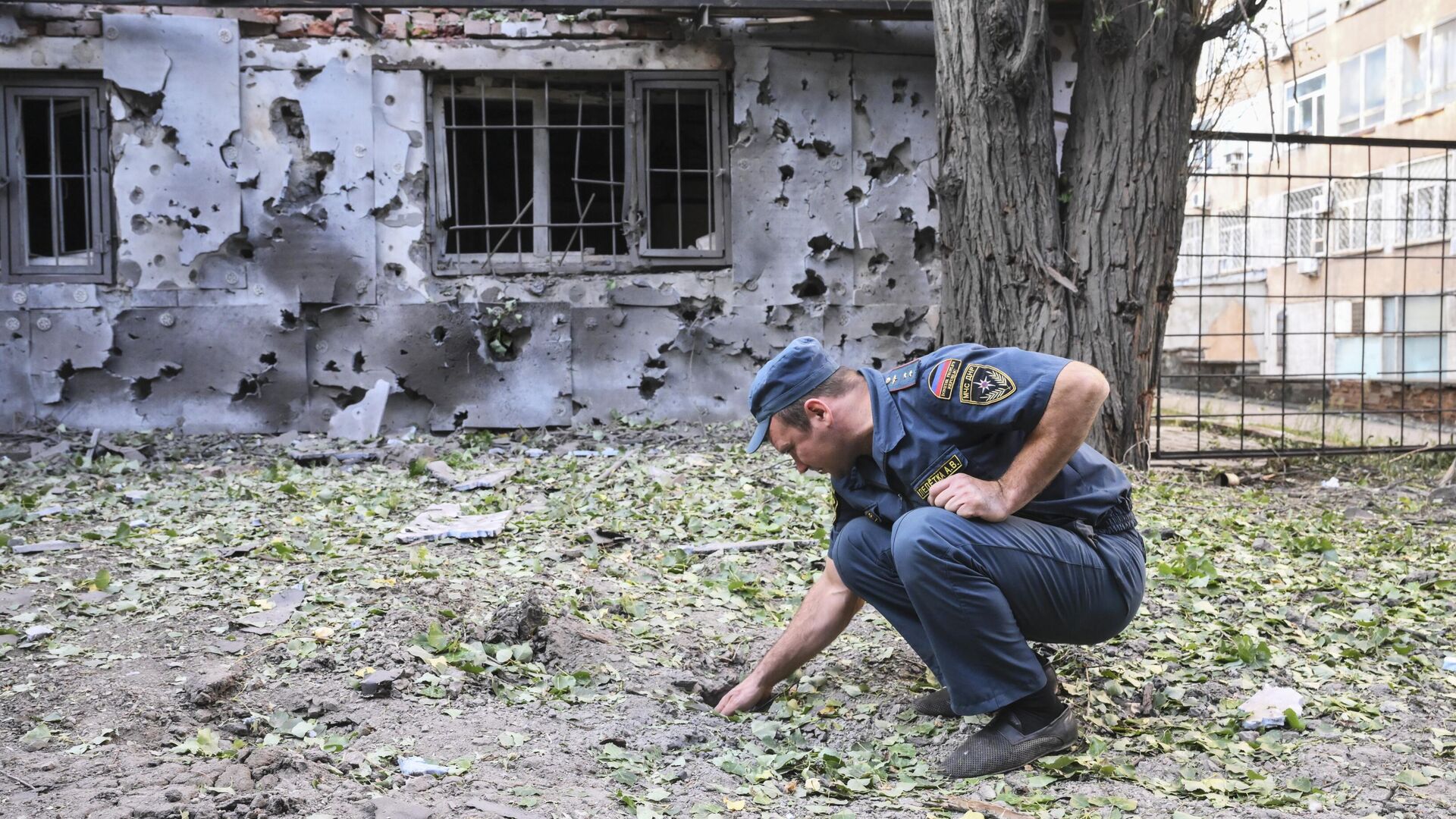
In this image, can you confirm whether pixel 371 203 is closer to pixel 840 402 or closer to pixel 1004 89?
pixel 1004 89

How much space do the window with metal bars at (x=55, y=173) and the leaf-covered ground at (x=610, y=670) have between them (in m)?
2.83

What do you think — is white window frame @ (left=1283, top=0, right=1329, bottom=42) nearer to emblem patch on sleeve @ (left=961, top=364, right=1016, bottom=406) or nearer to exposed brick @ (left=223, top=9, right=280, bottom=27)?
exposed brick @ (left=223, top=9, right=280, bottom=27)

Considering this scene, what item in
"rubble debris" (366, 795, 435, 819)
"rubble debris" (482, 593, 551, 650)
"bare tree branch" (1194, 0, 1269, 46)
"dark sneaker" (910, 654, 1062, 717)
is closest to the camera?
"rubble debris" (366, 795, 435, 819)

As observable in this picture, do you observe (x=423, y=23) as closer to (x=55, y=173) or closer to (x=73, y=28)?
(x=73, y=28)

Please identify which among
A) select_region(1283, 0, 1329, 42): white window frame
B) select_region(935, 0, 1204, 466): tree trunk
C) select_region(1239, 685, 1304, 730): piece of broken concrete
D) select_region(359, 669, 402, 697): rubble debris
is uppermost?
select_region(1283, 0, 1329, 42): white window frame

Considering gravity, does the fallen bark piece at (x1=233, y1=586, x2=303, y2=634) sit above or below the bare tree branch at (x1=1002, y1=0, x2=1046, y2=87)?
below

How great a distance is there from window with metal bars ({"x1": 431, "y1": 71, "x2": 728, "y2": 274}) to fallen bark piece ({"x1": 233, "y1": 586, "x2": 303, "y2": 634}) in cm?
423

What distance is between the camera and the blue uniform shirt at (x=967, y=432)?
2.52 m

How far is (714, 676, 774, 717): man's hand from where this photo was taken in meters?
3.00

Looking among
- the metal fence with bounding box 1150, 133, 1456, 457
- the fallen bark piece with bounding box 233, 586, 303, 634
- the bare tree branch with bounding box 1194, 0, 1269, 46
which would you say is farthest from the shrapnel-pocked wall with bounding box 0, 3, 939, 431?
the fallen bark piece with bounding box 233, 586, 303, 634

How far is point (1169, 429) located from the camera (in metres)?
11.3

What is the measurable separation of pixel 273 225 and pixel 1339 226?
18156 millimetres

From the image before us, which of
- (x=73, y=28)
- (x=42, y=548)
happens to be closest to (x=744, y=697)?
(x=42, y=548)

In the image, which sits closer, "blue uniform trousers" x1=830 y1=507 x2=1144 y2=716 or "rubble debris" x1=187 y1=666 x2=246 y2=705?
"blue uniform trousers" x1=830 y1=507 x2=1144 y2=716
